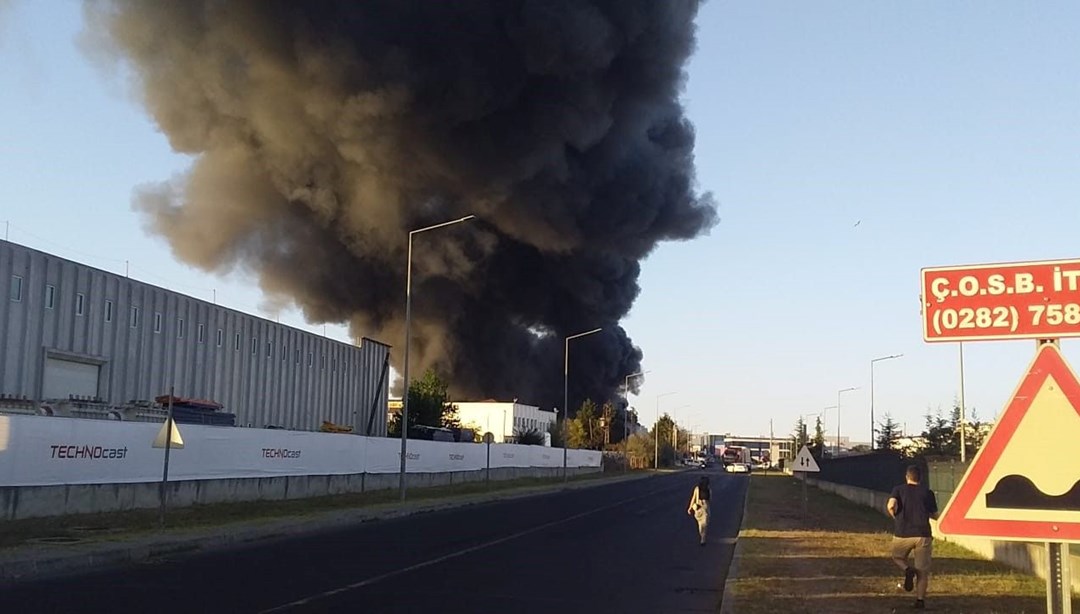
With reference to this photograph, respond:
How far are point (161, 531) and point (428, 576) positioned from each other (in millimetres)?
6083

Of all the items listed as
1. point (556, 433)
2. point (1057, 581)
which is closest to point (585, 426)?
point (556, 433)

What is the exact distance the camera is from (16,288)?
2616 centimetres

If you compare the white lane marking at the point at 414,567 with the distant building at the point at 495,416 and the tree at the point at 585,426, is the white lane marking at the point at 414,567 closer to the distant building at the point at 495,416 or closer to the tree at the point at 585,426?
the distant building at the point at 495,416

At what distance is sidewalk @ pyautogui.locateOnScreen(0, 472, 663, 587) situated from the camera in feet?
40.3

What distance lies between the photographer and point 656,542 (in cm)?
1795

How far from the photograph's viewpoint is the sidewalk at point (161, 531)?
1230cm

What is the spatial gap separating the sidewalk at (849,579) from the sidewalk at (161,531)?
7.70 m

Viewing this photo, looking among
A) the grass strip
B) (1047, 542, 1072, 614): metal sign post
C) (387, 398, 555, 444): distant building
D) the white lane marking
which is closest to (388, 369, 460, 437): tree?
(387, 398, 555, 444): distant building

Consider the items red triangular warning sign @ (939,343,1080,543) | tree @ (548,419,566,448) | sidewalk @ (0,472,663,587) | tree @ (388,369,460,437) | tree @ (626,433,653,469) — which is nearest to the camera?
red triangular warning sign @ (939,343,1080,543)

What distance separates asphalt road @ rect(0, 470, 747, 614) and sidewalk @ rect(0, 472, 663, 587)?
0.56 m

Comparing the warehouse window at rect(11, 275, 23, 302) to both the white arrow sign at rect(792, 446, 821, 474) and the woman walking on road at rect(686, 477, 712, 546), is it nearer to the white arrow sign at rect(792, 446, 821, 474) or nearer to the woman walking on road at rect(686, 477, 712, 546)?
the woman walking on road at rect(686, 477, 712, 546)

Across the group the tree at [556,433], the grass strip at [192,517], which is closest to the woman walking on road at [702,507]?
the grass strip at [192,517]

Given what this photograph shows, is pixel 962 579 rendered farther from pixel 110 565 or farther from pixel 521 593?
pixel 110 565

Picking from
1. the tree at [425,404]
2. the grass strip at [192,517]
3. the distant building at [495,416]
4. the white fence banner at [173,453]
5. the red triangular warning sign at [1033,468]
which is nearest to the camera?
the red triangular warning sign at [1033,468]
